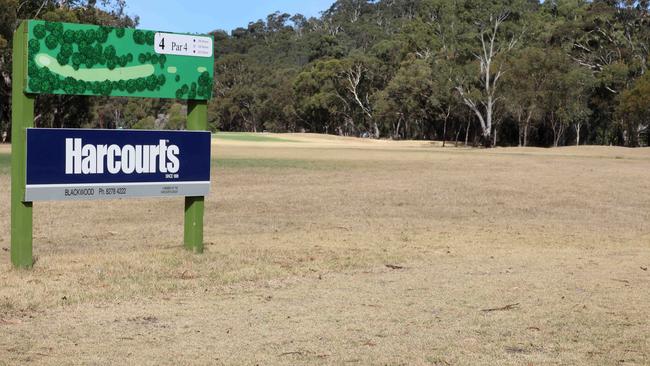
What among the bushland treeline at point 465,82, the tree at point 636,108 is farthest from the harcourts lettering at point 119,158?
the tree at point 636,108

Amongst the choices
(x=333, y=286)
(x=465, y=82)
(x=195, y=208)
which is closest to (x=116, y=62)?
(x=195, y=208)

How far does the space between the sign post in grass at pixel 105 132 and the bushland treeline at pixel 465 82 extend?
156 ft

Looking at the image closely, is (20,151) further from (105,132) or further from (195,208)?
(195,208)

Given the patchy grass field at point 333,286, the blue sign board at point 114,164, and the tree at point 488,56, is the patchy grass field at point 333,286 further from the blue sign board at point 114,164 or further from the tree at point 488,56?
the tree at point 488,56

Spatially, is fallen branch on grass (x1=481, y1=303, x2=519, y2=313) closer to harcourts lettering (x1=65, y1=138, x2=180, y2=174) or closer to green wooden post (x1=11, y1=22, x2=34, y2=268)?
harcourts lettering (x1=65, y1=138, x2=180, y2=174)

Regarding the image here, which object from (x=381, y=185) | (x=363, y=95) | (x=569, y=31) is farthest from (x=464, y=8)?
(x=381, y=185)

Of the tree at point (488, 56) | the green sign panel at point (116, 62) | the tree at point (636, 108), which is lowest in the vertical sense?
the green sign panel at point (116, 62)

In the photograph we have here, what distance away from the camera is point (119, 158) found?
933 centimetres

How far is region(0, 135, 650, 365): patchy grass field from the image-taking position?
573 centimetres

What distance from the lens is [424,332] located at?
6.24 m

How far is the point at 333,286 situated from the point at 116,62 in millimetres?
3956

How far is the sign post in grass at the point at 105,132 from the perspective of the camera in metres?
8.78

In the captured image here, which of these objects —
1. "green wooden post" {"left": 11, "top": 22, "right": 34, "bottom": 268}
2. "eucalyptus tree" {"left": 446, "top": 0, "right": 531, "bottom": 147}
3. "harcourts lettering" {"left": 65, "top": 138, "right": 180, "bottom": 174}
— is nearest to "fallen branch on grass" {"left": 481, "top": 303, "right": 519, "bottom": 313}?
"harcourts lettering" {"left": 65, "top": 138, "right": 180, "bottom": 174}

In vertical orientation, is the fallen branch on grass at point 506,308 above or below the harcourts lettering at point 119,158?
below
